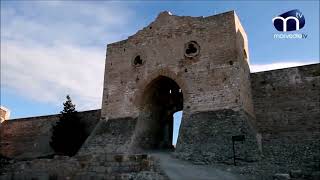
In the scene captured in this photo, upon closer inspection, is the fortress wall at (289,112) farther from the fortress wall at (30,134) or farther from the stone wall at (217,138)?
the fortress wall at (30,134)

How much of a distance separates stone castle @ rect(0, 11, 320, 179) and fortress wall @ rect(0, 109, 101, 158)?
12.0 ft

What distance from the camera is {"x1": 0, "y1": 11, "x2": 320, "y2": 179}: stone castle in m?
12.6

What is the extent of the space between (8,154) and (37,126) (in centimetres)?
240

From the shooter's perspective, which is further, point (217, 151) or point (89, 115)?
point (89, 115)

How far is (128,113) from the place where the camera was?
52.9ft

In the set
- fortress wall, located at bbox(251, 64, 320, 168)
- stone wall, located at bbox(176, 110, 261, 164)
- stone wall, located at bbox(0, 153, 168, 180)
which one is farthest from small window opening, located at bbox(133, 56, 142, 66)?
stone wall, located at bbox(0, 153, 168, 180)

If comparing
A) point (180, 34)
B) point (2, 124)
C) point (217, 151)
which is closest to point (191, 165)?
point (217, 151)

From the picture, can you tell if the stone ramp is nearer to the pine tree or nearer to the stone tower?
the stone tower

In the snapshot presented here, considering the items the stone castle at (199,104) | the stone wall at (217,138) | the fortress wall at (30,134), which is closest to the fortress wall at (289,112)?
the stone castle at (199,104)

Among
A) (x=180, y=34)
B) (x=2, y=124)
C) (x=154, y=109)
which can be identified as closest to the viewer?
(x=180, y=34)

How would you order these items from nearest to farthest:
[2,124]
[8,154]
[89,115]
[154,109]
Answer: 1. [154,109]
2. [89,115]
3. [8,154]
4. [2,124]

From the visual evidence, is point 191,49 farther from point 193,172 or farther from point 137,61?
point 193,172

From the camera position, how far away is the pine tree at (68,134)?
18.5m

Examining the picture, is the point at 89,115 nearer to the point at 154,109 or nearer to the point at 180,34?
the point at 154,109
